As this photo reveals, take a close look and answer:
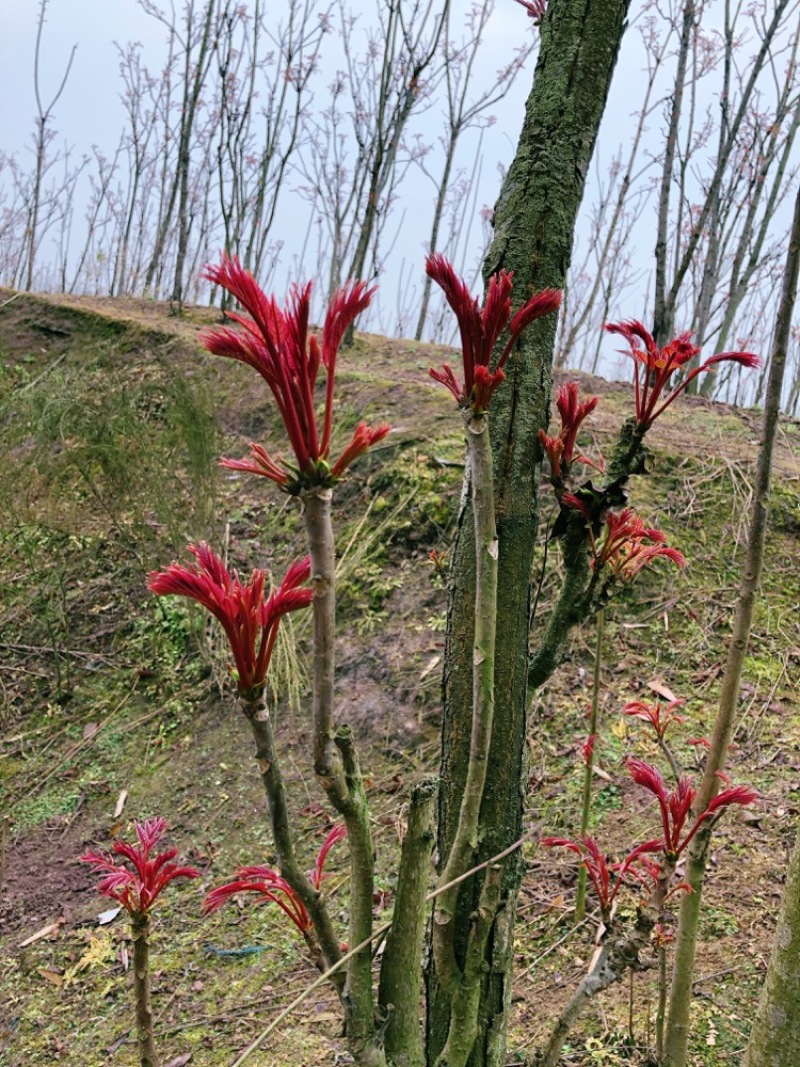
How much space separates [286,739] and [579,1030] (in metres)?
1.97

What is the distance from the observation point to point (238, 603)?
0.64 m

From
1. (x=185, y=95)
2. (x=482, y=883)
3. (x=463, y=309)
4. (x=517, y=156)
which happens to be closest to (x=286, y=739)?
(x=482, y=883)

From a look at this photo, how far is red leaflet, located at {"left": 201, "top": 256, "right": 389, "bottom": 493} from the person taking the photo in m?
0.56

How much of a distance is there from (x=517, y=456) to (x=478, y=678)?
442 mm

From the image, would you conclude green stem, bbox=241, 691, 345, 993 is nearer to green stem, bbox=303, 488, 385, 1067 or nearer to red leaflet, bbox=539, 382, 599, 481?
green stem, bbox=303, 488, 385, 1067

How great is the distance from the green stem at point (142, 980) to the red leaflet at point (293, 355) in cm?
63

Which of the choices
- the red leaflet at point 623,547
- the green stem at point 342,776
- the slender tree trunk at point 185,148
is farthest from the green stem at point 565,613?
the slender tree trunk at point 185,148

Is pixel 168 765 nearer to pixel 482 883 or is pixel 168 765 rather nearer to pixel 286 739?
pixel 286 739

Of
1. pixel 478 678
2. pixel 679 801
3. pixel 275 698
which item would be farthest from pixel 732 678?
pixel 275 698

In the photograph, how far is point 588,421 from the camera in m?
4.84

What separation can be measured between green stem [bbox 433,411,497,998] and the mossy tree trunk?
0.37 ft

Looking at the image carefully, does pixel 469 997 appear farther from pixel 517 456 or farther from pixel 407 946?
pixel 517 456

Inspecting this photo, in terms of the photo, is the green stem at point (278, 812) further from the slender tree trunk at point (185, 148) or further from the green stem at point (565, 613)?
the slender tree trunk at point (185, 148)

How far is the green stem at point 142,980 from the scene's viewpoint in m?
0.90
